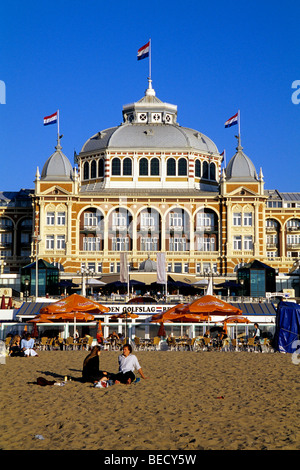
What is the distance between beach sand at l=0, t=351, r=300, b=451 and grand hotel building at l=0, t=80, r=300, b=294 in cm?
4911

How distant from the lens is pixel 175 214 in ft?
260

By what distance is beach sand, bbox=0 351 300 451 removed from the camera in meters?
13.9

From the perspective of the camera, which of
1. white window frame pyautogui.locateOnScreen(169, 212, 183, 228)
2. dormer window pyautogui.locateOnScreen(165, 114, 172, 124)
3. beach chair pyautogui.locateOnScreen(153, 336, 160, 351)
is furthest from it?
dormer window pyautogui.locateOnScreen(165, 114, 172, 124)

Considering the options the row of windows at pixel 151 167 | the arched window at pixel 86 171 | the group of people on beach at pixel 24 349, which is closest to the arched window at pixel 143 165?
the row of windows at pixel 151 167

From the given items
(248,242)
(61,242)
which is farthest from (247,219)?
(61,242)

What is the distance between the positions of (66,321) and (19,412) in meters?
22.8

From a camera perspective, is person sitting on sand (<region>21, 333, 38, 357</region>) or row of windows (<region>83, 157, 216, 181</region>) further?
row of windows (<region>83, 157, 216, 181</region>)

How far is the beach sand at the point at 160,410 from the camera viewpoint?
13.9 metres

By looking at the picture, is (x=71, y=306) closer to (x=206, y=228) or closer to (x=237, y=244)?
(x=237, y=244)

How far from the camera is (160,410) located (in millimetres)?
17422

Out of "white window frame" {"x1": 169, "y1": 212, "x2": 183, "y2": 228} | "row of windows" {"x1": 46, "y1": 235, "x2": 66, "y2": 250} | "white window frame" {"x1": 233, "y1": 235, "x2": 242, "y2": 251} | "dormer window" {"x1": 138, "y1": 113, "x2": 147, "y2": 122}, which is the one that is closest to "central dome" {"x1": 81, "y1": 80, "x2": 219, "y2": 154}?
"dormer window" {"x1": 138, "y1": 113, "x2": 147, "y2": 122}

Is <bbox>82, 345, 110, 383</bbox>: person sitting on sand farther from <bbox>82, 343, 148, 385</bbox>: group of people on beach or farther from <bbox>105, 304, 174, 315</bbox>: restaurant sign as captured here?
<bbox>105, 304, 174, 315</bbox>: restaurant sign
